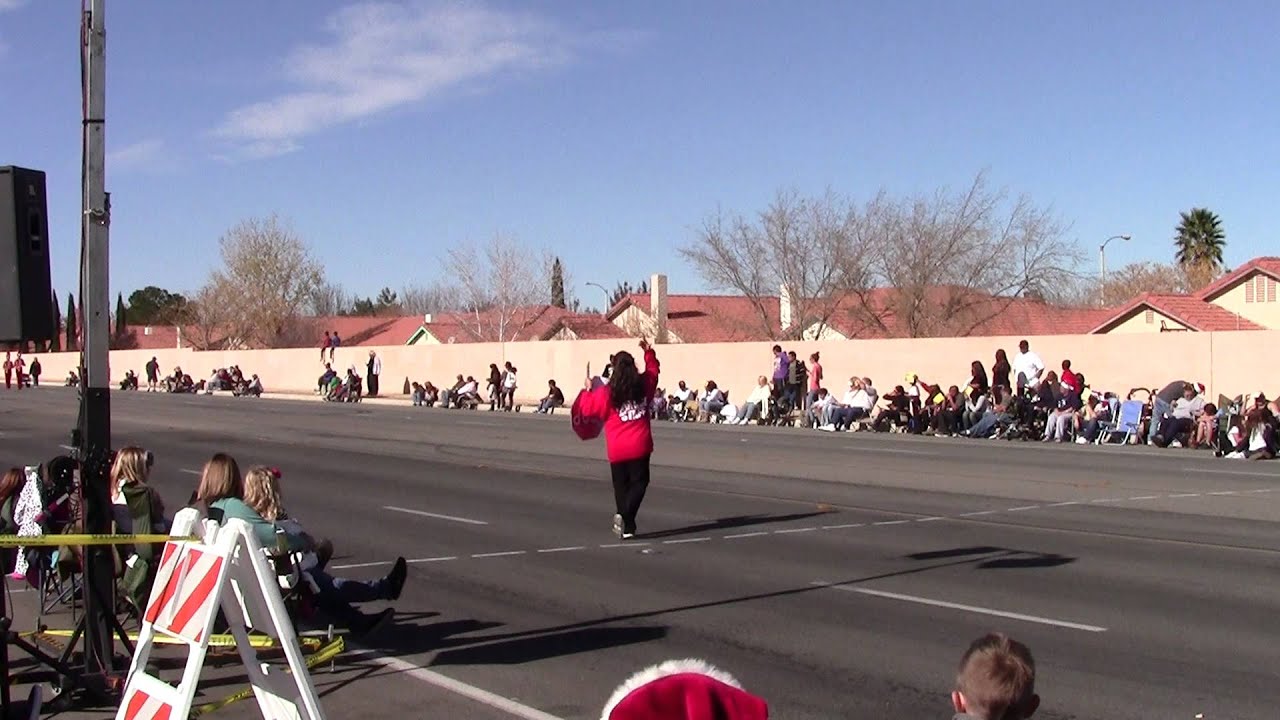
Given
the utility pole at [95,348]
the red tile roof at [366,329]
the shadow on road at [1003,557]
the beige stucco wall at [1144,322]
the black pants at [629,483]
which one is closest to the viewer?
the utility pole at [95,348]

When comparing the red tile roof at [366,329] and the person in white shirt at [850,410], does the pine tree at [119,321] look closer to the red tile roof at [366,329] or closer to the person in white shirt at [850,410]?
the red tile roof at [366,329]

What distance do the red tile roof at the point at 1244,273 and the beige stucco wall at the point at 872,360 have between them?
2048 cm

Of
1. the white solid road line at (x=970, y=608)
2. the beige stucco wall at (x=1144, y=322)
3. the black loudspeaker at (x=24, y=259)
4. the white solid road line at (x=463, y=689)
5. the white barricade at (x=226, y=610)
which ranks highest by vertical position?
the beige stucco wall at (x=1144, y=322)

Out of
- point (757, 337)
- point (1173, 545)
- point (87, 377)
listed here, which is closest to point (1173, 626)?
point (1173, 545)

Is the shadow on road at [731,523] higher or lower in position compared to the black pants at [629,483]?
lower

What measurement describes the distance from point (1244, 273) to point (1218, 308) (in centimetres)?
387

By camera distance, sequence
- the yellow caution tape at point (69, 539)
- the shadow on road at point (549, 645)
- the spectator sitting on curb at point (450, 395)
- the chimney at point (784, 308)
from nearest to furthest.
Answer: the yellow caution tape at point (69, 539) → the shadow on road at point (549, 645) → the spectator sitting on curb at point (450, 395) → the chimney at point (784, 308)

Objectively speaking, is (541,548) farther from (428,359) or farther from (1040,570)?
(428,359)

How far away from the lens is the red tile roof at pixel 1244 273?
51875 mm

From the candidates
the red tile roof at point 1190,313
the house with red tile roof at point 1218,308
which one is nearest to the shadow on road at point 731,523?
the house with red tile roof at point 1218,308

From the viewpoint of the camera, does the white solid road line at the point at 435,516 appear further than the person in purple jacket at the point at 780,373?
No

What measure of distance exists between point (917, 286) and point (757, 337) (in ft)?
32.5

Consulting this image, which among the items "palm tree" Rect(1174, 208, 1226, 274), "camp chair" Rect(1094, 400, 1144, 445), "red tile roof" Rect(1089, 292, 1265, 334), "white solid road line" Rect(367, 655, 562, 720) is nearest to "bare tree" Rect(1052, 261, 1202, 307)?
"palm tree" Rect(1174, 208, 1226, 274)

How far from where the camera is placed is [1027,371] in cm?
2994
